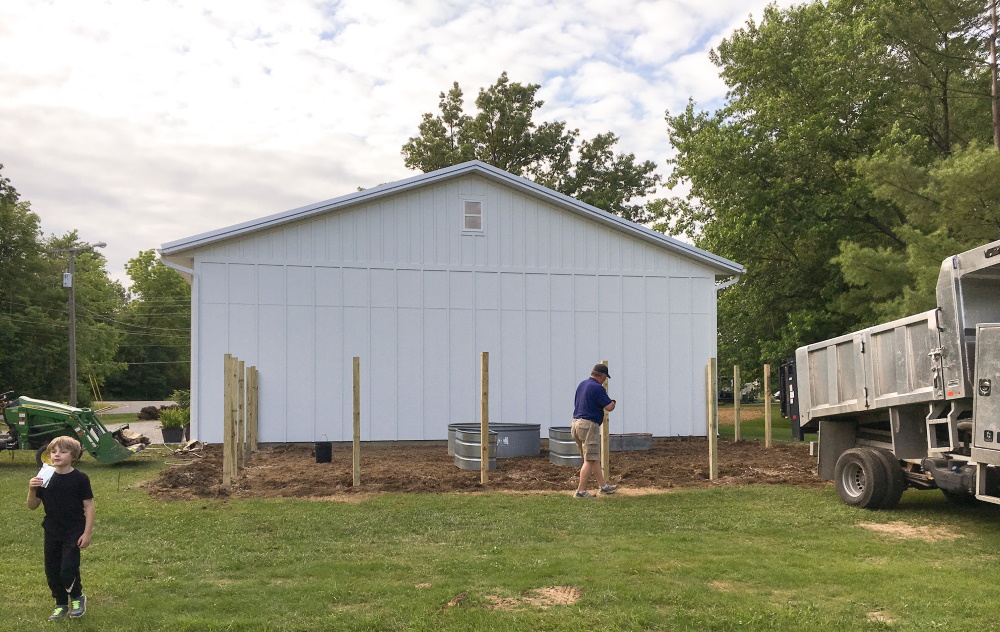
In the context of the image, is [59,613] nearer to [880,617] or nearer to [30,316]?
[880,617]

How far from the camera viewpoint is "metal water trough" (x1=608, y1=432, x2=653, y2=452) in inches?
704

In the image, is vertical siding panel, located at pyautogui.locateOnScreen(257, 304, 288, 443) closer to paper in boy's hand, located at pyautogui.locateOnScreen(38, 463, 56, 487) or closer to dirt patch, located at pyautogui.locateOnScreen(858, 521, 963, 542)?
paper in boy's hand, located at pyautogui.locateOnScreen(38, 463, 56, 487)

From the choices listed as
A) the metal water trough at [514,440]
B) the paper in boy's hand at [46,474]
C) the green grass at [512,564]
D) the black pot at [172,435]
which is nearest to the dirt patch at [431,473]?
the metal water trough at [514,440]

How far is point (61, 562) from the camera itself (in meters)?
5.80

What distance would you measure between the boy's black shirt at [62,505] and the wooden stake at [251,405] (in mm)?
10342

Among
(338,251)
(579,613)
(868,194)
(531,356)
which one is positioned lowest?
(579,613)

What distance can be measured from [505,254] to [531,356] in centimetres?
240

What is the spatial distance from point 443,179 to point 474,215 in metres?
1.09

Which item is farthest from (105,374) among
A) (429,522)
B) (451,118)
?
(429,522)

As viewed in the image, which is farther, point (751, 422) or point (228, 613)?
point (751, 422)

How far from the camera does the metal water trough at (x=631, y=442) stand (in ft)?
58.7

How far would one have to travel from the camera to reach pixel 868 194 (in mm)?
25406

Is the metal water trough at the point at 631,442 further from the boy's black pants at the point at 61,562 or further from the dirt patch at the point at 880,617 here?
the boy's black pants at the point at 61,562

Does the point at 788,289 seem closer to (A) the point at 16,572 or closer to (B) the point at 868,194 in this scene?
(B) the point at 868,194
